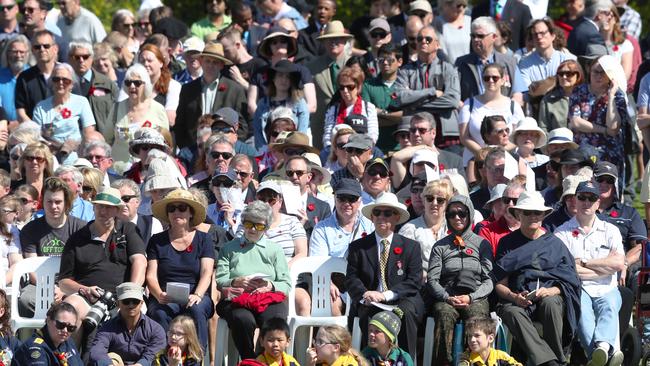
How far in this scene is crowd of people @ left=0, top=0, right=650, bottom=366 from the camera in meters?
13.3

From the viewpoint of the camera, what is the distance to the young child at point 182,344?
41.9 feet

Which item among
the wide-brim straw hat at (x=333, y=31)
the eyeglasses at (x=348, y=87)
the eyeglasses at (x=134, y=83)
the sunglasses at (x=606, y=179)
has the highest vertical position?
the wide-brim straw hat at (x=333, y=31)

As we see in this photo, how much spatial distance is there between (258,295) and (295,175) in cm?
205

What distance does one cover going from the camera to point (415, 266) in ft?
44.5

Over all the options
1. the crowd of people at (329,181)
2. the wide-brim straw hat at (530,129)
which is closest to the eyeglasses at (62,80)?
the crowd of people at (329,181)

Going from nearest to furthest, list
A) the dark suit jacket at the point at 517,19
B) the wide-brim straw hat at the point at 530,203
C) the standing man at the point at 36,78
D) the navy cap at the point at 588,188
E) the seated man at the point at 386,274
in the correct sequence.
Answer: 1. the seated man at the point at 386,274
2. the wide-brim straw hat at the point at 530,203
3. the navy cap at the point at 588,188
4. the standing man at the point at 36,78
5. the dark suit jacket at the point at 517,19

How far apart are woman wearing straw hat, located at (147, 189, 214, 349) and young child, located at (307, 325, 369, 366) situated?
103 centimetres

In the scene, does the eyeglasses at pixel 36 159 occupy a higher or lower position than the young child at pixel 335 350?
higher

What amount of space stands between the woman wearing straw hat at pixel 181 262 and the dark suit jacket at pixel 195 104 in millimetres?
3887

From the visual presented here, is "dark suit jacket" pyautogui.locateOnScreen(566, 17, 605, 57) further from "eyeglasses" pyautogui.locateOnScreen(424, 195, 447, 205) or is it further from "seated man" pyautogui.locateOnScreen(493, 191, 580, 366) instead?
"seated man" pyautogui.locateOnScreen(493, 191, 580, 366)

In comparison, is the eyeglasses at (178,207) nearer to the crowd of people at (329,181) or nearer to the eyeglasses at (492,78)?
the crowd of people at (329,181)

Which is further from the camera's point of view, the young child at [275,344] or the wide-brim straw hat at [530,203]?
the wide-brim straw hat at [530,203]

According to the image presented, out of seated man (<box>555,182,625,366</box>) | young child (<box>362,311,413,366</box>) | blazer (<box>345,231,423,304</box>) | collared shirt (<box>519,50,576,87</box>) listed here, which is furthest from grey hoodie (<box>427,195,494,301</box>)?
collared shirt (<box>519,50,576,87</box>)

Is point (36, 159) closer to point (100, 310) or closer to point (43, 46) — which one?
point (100, 310)
